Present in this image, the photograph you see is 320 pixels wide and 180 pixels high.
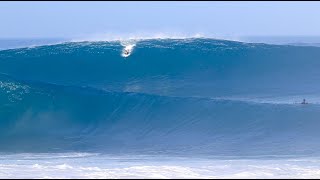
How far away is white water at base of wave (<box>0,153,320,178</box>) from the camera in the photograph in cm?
1005

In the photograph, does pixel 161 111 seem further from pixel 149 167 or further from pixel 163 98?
pixel 149 167

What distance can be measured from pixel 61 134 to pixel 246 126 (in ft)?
12.9

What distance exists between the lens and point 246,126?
14594 mm

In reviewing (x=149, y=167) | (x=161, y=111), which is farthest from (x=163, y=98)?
(x=149, y=167)

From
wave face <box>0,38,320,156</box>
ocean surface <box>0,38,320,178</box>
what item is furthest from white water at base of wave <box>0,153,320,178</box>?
wave face <box>0,38,320,156</box>

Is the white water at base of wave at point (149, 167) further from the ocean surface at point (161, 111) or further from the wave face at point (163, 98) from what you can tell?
the wave face at point (163, 98)

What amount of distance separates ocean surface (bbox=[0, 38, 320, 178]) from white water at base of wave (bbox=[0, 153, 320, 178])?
0.05ft

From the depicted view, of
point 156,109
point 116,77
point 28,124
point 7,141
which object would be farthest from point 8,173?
point 116,77

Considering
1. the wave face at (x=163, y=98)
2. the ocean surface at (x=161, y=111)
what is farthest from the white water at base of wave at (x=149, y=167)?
the wave face at (x=163, y=98)

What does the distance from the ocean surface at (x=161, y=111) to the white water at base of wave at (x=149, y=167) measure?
16 millimetres

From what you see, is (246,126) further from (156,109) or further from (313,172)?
(313,172)

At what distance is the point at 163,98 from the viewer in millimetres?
16922

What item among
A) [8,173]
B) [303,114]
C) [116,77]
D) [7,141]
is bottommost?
[8,173]

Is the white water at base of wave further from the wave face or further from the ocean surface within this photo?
the wave face
